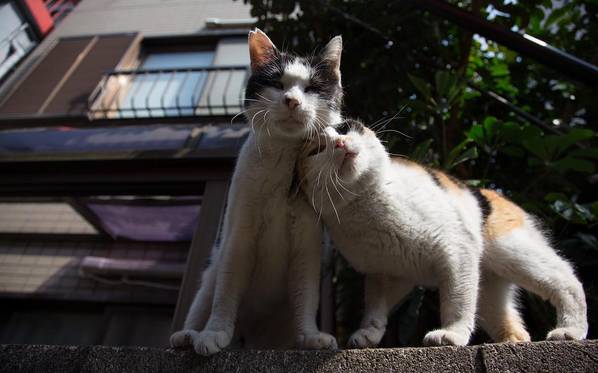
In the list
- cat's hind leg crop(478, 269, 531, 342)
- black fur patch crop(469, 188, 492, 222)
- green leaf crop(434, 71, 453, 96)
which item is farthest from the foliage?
cat's hind leg crop(478, 269, 531, 342)

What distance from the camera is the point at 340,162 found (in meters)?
1.47

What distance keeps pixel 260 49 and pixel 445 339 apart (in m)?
1.38

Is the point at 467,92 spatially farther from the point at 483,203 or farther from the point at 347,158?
the point at 347,158

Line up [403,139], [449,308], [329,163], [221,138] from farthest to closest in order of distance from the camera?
[221,138] < [403,139] < [329,163] < [449,308]

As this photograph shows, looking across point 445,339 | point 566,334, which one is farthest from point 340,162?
point 566,334

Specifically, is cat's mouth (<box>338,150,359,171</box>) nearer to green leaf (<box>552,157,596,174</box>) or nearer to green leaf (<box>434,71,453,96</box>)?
green leaf (<box>434,71,453,96</box>)

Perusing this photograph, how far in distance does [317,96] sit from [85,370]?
4.09ft

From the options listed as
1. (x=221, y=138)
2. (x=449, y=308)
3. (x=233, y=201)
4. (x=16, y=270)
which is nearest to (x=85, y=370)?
(x=233, y=201)

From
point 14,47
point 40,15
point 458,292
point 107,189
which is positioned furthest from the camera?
point 40,15

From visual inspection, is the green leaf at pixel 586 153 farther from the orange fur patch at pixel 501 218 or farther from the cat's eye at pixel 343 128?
the cat's eye at pixel 343 128

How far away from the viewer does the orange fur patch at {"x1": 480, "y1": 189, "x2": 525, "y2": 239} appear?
1.60 meters

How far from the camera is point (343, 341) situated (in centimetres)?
247

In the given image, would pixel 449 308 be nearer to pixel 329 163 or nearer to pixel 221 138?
pixel 329 163

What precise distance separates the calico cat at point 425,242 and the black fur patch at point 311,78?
0.17m
